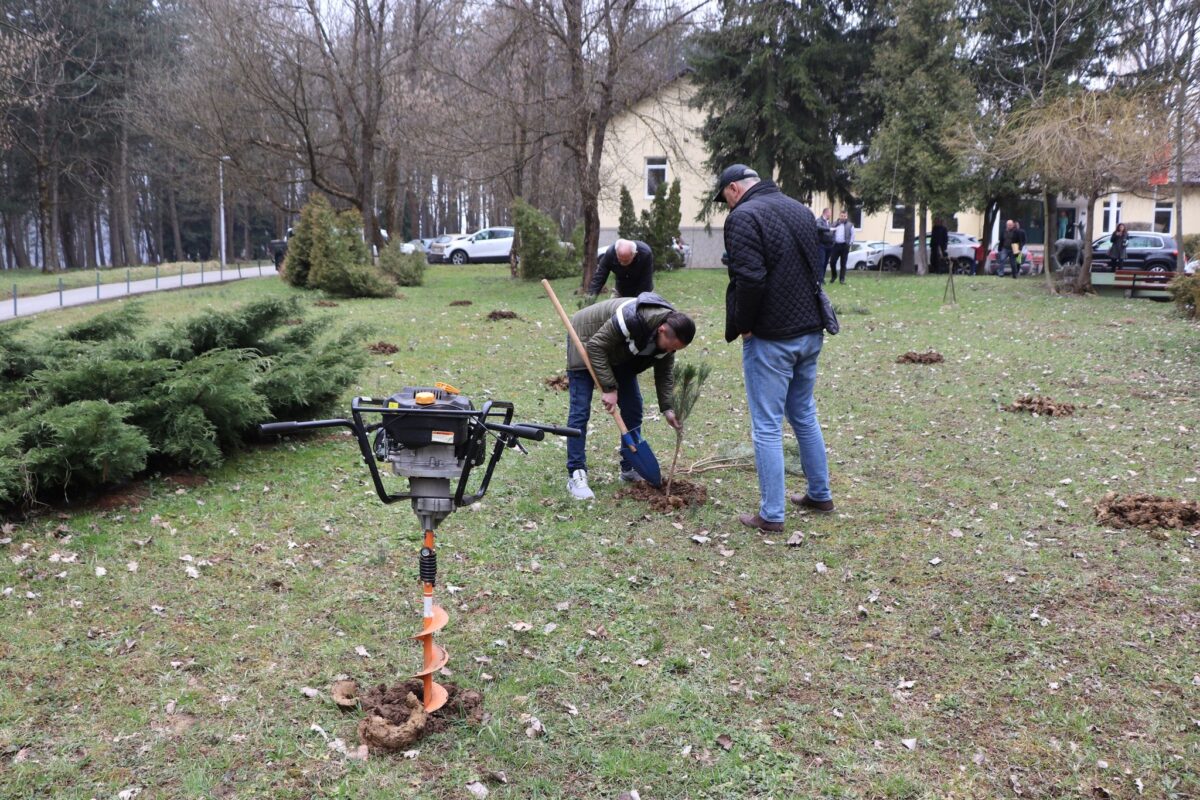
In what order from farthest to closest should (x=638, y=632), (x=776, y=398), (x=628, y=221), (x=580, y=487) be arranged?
(x=628, y=221)
(x=580, y=487)
(x=776, y=398)
(x=638, y=632)

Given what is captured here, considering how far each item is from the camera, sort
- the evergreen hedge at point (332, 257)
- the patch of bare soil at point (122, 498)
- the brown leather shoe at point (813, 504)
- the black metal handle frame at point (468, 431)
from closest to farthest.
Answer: the black metal handle frame at point (468, 431) < the patch of bare soil at point (122, 498) < the brown leather shoe at point (813, 504) < the evergreen hedge at point (332, 257)

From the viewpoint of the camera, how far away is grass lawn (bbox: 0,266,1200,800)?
319 centimetres

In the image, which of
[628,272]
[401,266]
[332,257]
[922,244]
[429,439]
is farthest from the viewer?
[922,244]

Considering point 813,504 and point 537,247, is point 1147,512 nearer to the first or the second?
point 813,504

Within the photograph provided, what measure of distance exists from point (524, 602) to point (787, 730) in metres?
1.55

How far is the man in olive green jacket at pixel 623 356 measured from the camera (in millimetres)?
5209

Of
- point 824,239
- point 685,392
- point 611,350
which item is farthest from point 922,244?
point 611,350

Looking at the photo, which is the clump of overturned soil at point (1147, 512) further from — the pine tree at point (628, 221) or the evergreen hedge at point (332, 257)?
the pine tree at point (628, 221)

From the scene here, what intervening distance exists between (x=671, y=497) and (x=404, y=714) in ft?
9.19

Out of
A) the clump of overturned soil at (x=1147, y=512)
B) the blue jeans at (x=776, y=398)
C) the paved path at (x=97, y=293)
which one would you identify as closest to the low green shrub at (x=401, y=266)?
the paved path at (x=97, y=293)

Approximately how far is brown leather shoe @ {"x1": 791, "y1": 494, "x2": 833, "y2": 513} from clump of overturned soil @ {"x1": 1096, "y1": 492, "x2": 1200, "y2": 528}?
5.21 ft

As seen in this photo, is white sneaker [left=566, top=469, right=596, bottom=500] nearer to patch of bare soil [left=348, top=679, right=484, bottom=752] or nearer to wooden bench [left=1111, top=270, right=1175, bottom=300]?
patch of bare soil [left=348, top=679, right=484, bottom=752]

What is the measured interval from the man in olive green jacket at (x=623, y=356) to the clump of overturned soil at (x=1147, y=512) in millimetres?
2678

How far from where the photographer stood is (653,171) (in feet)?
112
